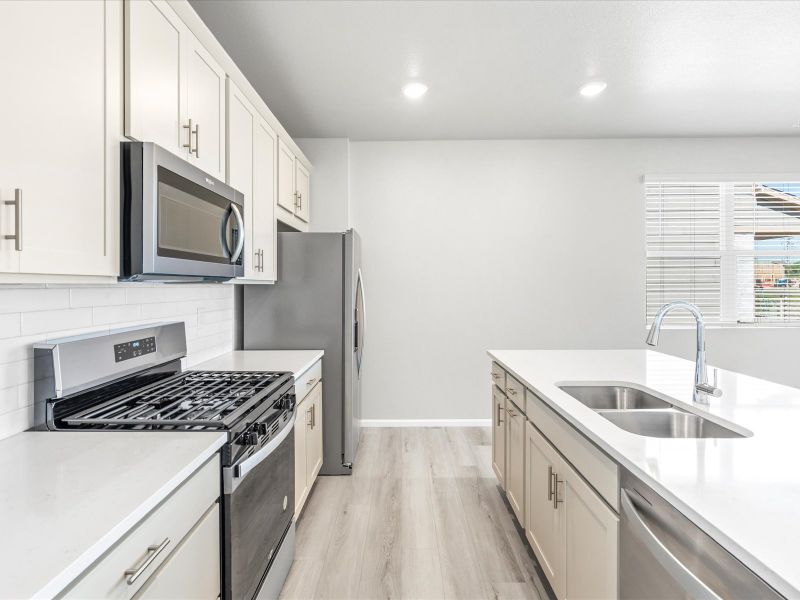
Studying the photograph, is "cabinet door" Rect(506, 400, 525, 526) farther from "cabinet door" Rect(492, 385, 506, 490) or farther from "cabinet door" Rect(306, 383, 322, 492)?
"cabinet door" Rect(306, 383, 322, 492)

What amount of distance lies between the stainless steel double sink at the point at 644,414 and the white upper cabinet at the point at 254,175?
1.78 meters

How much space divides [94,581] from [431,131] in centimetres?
377

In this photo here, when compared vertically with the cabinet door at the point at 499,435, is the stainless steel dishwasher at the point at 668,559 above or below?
above

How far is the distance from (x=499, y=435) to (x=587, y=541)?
138cm

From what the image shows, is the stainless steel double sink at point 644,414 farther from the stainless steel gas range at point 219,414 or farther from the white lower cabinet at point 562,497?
the stainless steel gas range at point 219,414

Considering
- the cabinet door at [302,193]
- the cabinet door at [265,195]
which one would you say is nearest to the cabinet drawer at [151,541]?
the cabinet door at [265,195]

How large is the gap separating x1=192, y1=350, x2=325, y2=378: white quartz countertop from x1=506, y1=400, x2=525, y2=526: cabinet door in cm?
115

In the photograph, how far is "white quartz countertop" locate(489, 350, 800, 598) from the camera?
770mm

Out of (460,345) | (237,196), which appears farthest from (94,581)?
(460,345)

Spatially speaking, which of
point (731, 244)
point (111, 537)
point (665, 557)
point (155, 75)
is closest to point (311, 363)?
point (155, 75)

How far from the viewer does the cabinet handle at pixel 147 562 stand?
0.87m

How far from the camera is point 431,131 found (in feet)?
12.8

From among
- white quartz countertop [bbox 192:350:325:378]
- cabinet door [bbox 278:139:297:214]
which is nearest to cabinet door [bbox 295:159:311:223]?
cabinet door [bbox 278:139:297:214]

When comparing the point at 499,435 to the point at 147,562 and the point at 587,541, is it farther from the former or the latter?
the point at 147,562
